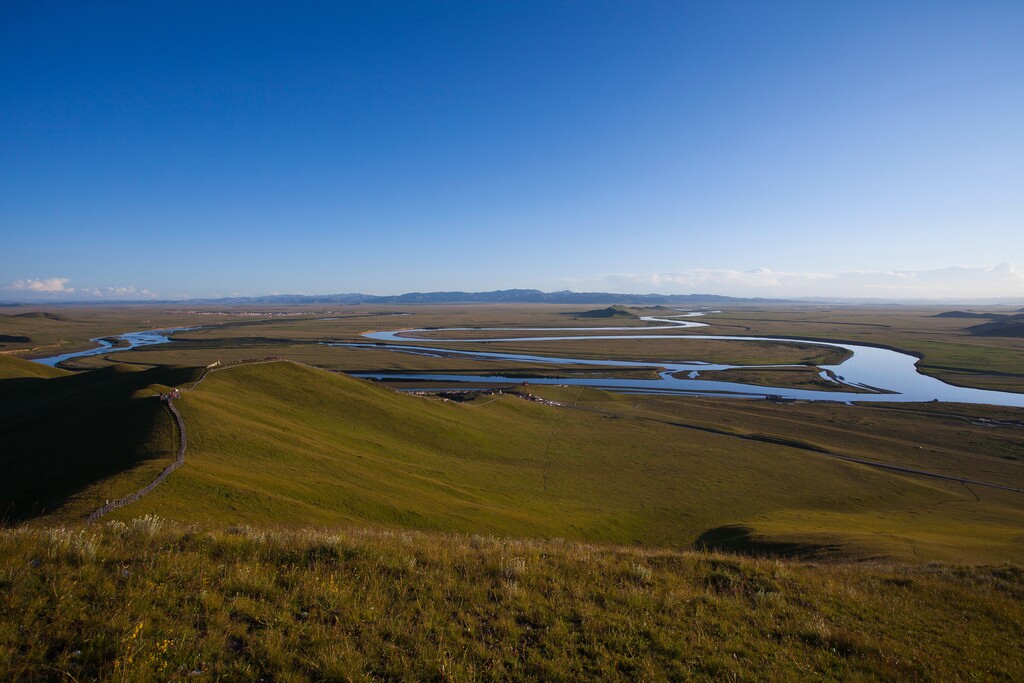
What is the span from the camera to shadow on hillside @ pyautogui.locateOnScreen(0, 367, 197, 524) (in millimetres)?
19141

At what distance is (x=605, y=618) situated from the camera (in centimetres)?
842

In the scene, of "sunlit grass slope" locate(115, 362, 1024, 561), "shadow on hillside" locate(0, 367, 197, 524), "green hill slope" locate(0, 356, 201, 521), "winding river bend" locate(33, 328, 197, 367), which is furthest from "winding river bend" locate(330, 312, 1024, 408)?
"winding river bend" locate(33, 328, 197, 367)

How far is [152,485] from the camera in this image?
18.5 metres

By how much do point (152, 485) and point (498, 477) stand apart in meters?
22.0

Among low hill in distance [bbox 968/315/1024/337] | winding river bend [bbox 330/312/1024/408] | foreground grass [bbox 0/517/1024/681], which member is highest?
foreground grass [bbox 0/517/1024/681]

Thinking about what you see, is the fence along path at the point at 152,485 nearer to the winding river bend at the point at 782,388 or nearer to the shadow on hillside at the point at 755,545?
the shadow on hillside at the point at 755,545

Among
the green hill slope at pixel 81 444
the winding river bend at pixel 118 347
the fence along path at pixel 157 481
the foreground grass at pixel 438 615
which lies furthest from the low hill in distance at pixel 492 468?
the winding river bend at pixel 118 347

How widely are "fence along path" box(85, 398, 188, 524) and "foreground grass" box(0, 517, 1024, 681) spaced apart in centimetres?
719

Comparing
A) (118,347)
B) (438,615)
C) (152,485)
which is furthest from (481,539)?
(118,347)

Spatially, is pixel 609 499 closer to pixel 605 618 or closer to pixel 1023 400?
pixel 605 618

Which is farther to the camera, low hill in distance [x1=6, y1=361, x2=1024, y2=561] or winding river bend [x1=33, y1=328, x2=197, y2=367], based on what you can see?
winding river bend [x1=33, y1=328, x2=197, y2=367]

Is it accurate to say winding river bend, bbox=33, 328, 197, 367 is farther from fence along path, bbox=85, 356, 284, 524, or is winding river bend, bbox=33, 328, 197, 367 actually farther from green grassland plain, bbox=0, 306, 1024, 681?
fence along path, bbox=85, 356, 284, 524

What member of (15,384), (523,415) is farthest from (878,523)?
(15,384)

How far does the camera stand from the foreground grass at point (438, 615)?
6324 millimetres
